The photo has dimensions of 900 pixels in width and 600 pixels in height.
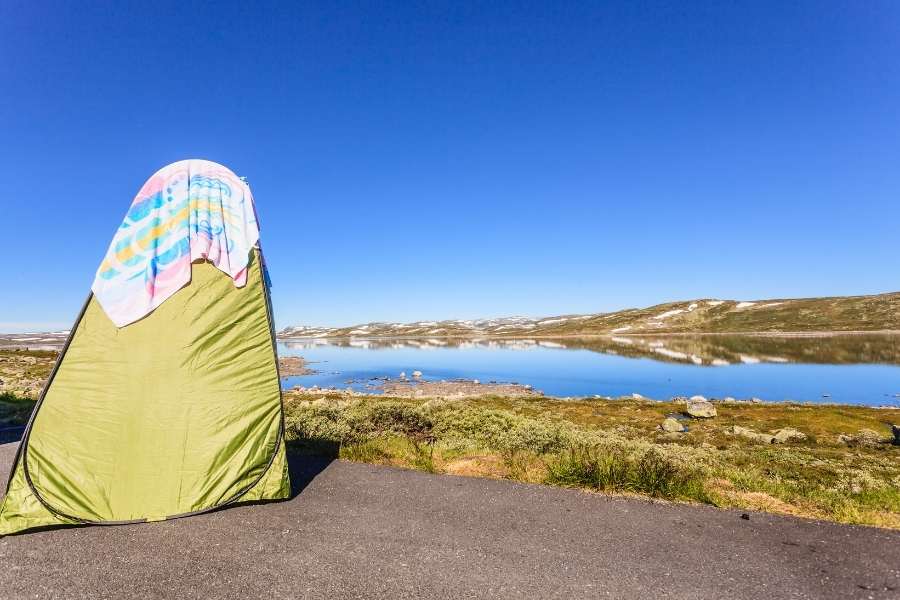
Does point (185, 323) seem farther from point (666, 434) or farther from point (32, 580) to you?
point (666, 434)

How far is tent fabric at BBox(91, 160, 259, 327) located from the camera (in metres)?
8.13

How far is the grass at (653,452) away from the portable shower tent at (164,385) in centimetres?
387

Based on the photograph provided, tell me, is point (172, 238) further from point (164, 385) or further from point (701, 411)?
point (701, 411)

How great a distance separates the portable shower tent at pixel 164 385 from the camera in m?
7.35

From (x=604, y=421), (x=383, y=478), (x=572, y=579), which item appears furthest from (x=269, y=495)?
(x=604, y=421)

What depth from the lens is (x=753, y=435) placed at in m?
23.8

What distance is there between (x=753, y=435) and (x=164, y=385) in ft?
88.4

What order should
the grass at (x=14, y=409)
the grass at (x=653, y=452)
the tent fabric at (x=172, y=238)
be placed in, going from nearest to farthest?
the tent fabric at (x=172, y=238) < the grass at (x=653, y=452) < the grass at (x=14, y=409)

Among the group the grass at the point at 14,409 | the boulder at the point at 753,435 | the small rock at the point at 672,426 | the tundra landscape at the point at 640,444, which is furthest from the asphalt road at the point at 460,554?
the small rock at the point at 672,426

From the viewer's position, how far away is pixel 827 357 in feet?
253

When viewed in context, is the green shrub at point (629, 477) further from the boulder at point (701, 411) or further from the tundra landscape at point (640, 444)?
the boulder at point (701, 411)

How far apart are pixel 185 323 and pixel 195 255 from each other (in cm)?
130

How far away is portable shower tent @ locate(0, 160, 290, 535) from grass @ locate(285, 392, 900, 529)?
3868mm

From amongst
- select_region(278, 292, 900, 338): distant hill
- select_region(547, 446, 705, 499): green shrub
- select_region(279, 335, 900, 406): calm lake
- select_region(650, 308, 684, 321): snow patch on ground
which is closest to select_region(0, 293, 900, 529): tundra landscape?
select_region(547, 446, 705, 499): green shrub
